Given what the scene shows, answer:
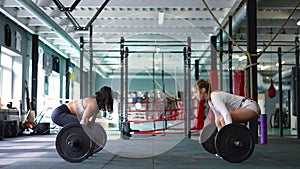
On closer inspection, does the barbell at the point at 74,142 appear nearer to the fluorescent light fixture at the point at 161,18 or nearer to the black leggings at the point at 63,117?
the black leggings at the point at 63,117

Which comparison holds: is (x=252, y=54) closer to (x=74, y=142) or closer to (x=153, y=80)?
(x=153, y=80)

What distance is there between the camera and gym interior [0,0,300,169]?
4297mm

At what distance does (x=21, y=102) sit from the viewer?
10305 mm

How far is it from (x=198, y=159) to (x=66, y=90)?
1162cm

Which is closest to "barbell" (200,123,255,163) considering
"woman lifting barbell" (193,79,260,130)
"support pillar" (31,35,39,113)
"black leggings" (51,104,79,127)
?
"woman lifting barbell" (193,79,260,130)

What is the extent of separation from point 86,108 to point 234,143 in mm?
1522

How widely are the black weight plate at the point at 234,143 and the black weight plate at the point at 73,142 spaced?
1.29m

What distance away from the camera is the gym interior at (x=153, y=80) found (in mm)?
4297

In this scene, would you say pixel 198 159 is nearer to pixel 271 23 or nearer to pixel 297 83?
pixel 297 83

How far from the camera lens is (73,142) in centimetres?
409

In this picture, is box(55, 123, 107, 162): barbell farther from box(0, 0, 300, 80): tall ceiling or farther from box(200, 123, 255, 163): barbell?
box(0, 0, 300, 80): tall ceiling

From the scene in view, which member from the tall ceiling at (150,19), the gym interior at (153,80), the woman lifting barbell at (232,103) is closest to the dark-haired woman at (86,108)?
the gym interior at (153,80)

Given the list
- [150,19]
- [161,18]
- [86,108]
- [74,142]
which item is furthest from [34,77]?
[74,142]

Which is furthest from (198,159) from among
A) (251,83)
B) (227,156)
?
(251,83)
